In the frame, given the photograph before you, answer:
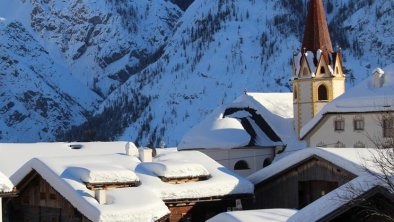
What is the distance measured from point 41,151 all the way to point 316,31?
80.8 feet

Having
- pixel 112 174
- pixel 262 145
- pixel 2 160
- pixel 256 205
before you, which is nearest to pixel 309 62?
pixel 262 145

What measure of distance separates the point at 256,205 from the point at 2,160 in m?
18.9

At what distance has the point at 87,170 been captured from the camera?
30.0 m

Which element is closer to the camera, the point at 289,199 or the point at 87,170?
the point at 87,170

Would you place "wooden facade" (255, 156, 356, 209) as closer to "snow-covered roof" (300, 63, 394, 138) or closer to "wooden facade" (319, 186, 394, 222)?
"wooden facade" (319, 186, 394, 222)

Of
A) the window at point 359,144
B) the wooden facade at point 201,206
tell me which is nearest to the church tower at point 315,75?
the window at point 359,144

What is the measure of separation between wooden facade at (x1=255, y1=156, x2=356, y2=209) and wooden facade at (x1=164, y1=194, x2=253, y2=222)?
76 centimetres

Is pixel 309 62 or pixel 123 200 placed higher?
pixel 309 62

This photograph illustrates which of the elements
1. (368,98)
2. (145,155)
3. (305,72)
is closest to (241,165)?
(368,98)

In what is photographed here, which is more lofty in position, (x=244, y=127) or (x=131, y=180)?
(x=131, y=180)

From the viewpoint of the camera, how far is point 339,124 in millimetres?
52531

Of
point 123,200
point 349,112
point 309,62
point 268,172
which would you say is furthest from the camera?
point 309,62

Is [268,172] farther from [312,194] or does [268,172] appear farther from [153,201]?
[153,201]

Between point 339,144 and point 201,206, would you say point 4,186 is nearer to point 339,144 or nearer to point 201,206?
point 201,206
